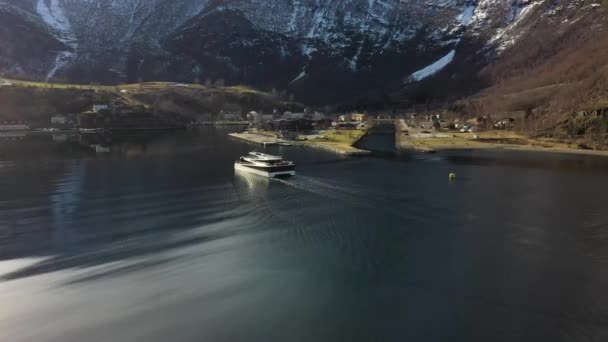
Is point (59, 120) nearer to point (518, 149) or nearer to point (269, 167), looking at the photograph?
point (269, 167)

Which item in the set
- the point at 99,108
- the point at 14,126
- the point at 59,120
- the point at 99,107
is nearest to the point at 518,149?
the point at 99,108

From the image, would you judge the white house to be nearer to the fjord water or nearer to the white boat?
the fjord water

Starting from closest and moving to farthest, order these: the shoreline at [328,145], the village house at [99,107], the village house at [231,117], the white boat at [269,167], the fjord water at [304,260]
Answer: the fjord water at [304,260] → the white boat at [269,167] → the shoreline at [328,145] → the village house at [99,107] → the village house at [231,117]

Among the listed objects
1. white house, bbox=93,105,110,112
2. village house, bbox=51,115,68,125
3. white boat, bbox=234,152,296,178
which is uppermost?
white house, bbox=93,105,110,112

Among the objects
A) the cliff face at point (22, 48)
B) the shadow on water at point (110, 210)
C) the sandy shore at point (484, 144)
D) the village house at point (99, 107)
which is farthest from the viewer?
the cliff face at point (22, 48)

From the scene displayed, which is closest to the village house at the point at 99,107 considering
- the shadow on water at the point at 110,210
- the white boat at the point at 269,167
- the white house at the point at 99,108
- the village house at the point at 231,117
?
the white house at the point at 99,108

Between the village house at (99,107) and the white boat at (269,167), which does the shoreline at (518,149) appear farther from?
the village house at (99,107)

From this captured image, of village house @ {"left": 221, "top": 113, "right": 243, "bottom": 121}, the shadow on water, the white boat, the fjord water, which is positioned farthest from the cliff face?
the fjord water

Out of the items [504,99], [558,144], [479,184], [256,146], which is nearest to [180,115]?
[256,146]
